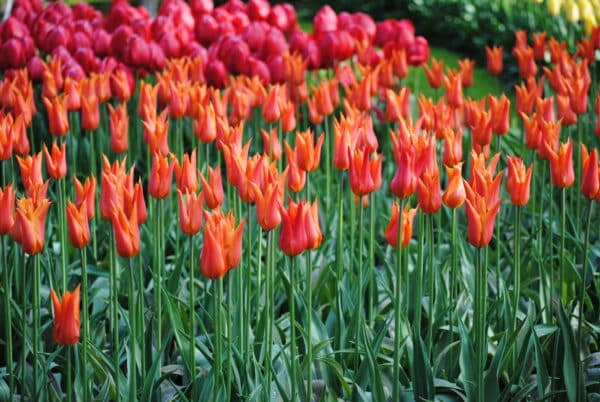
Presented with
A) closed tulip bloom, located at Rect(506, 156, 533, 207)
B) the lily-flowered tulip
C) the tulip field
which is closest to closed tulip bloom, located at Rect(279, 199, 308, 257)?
the tulip field

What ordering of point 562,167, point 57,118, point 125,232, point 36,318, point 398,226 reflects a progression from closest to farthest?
point 125,232, point 36,318, point 398,226, point 562,167, point 57,118

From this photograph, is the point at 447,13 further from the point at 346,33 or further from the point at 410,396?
the point at 410,396

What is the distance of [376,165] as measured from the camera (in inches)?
123

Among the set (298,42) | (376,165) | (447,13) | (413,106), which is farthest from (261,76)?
(447,13)

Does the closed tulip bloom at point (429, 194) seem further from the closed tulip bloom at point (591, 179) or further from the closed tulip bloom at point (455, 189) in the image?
the closed tulip bloom at point (591, 179)

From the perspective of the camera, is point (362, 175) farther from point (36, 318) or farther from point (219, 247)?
point (36, 318)

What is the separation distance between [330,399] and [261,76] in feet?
9.45

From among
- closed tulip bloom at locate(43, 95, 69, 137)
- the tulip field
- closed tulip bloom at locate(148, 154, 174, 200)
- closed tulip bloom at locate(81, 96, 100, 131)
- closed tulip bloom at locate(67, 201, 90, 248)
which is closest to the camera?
closed tulip bloom at locate(67, 201, 90, 248)

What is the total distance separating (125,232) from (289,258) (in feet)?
1.65

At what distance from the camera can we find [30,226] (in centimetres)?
272

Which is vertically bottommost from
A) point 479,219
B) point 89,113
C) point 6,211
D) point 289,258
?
point 89,113

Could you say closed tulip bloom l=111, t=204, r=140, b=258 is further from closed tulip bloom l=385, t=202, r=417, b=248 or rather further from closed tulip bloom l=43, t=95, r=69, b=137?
closed tulip bloom l=43, t=95, r=69, b=137

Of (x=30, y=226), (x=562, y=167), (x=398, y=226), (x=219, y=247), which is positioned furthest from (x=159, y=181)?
(x=562, y=167)

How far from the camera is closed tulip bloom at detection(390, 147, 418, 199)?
9.82ft
